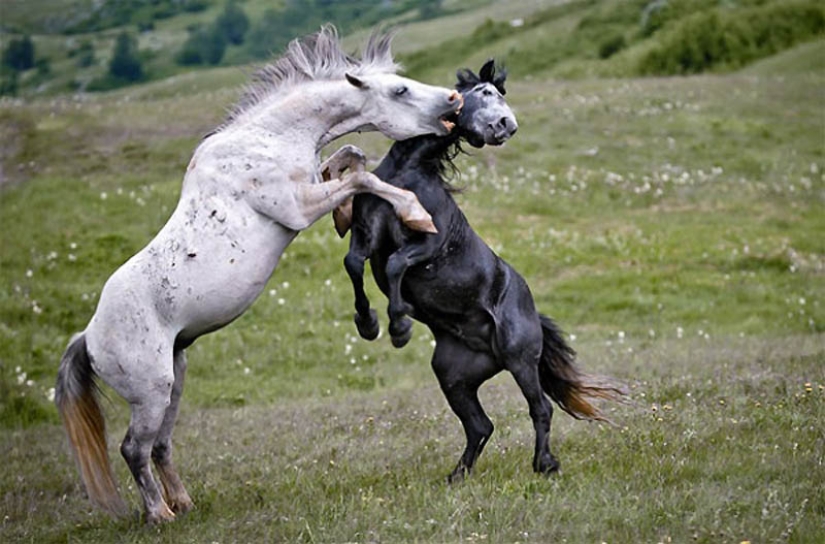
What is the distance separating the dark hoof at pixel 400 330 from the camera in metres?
7.74

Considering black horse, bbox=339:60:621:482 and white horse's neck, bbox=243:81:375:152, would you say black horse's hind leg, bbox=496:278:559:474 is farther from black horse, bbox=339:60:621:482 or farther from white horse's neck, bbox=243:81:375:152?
white horse's neck, bbox=243:81:375:152

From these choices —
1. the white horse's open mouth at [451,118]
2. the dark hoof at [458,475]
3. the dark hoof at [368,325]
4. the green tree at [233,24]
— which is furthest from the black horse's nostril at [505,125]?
the green tree at [233,24]

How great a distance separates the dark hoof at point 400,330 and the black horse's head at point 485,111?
1.33 meters

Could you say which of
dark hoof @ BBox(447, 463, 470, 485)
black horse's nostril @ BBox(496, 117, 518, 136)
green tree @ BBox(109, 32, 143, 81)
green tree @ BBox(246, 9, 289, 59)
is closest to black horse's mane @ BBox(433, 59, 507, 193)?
black horse's nostril @ BBox(496, 117, 518, 136)

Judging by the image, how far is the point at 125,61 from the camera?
91.8 metres

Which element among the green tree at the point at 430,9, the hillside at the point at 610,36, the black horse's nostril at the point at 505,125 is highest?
the black horse's nostril at the point at 505,125

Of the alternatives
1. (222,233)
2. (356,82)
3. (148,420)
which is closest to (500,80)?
(356,82)

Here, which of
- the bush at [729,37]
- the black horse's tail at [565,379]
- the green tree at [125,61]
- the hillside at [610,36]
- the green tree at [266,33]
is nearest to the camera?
the black horse's tail at [565,379]

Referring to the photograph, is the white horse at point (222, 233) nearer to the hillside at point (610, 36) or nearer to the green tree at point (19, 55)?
the hillside at point (610, 36)

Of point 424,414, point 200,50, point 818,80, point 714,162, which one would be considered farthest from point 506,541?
point 200,50

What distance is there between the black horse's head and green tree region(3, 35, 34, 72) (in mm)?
95602

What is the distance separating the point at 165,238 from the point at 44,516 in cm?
264

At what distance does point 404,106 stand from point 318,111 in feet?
1.96

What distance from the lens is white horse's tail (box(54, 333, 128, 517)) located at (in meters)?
7.96
